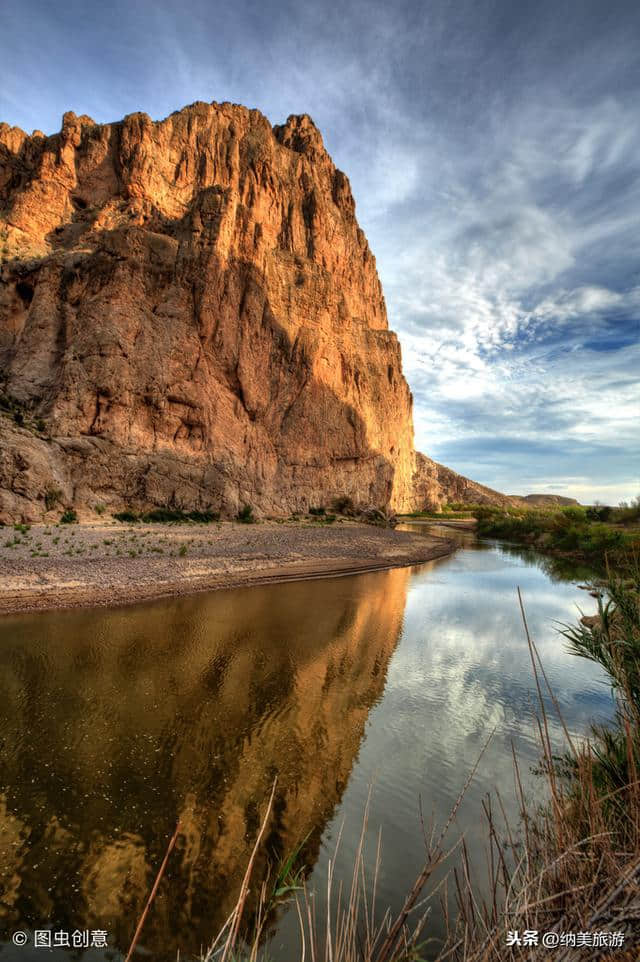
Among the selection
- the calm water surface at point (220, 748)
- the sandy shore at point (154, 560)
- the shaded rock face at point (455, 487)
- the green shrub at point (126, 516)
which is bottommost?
the calm water surface at point (220, 748)

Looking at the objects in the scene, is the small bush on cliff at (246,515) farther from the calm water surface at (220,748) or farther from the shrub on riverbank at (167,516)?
the calm water surface at (220,748)

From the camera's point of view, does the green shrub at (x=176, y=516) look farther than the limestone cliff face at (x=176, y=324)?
No

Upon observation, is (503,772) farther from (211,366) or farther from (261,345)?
(261,345)

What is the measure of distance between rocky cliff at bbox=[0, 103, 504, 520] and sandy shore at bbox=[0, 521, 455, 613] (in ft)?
17.1

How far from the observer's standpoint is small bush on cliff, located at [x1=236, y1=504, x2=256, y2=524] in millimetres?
35188

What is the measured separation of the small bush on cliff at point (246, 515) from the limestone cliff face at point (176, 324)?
816 millimetres

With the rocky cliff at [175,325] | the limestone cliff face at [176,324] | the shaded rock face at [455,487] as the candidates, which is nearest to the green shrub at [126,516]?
the rocky cliff at [175,325]

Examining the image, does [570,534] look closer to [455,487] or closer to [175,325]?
[175,325]

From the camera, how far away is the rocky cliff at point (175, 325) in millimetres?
31016

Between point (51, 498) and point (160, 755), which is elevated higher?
point (51, 498)

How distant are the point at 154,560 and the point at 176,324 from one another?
2444 centimetres

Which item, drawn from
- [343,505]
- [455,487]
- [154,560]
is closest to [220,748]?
[154,560]

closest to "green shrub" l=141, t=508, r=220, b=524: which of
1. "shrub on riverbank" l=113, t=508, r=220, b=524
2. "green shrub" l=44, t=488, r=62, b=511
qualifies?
"shrub on riverbank" l=113, t=508, r=220, b=524

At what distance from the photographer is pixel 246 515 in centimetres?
3572
